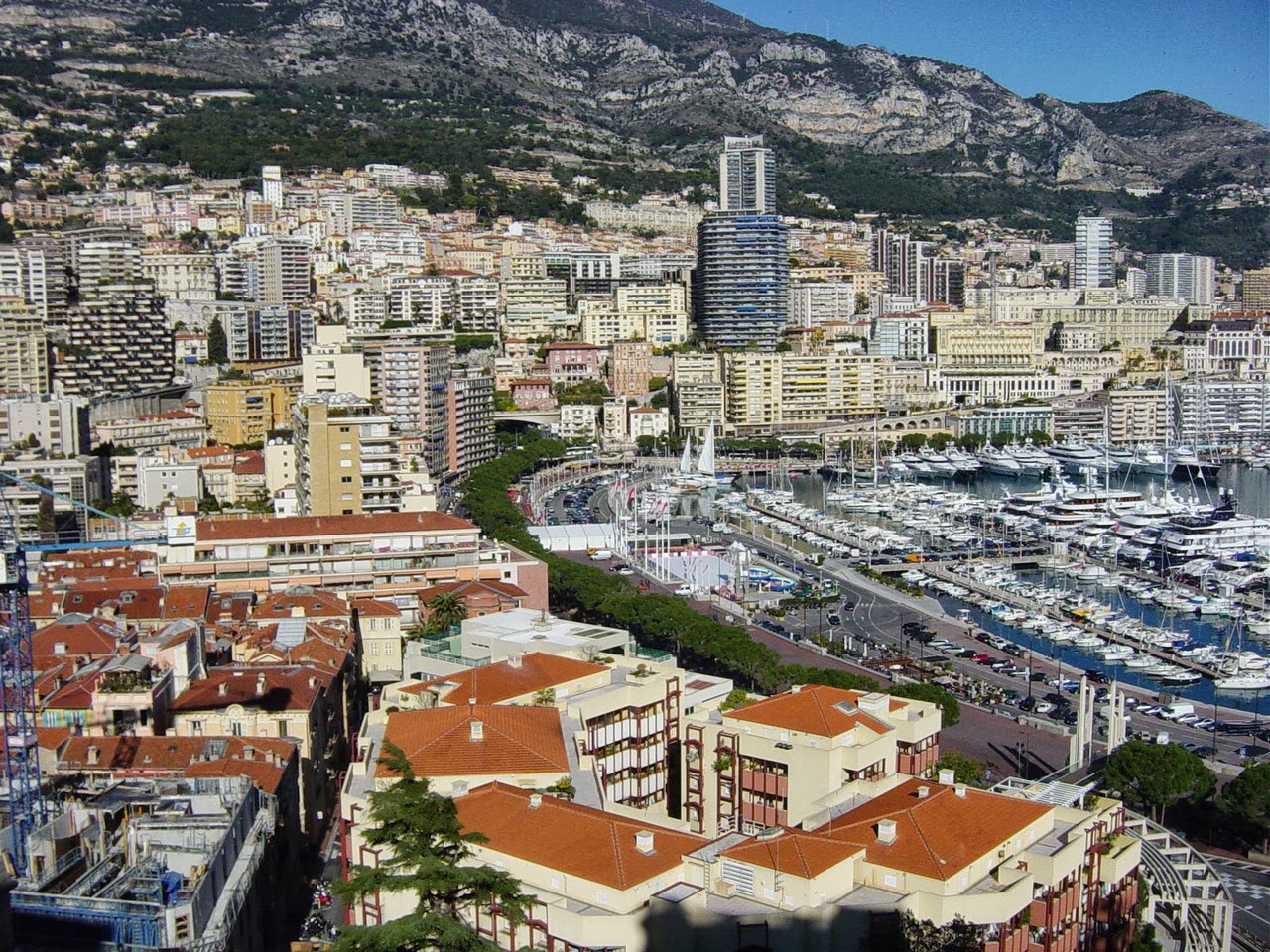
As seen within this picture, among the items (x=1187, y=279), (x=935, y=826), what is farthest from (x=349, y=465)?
(x=1187, y=279)

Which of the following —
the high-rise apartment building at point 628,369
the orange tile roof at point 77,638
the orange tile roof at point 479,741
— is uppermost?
the high-rise apartment building at point 628,369

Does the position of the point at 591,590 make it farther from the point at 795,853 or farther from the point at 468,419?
the point at 468,419

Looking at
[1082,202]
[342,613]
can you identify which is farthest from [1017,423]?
Result: [1082,202]

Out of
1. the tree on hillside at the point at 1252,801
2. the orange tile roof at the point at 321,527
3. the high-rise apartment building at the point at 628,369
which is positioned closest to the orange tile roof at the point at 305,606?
the orange tile roof at the point at 321,527

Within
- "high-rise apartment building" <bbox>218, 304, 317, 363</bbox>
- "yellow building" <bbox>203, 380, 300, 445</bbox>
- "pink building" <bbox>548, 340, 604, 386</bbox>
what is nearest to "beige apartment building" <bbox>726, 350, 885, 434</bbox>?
"pink building" <bbox>548, 340, 604, 386</bbox>

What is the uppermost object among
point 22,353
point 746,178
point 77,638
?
point 746,178

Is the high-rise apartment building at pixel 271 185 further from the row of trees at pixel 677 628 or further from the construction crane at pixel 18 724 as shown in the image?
the construction crane at pixel 18 724

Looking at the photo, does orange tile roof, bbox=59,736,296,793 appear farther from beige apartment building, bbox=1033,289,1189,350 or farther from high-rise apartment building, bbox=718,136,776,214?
high-rise apartment building, bbox=718,136,776,214
